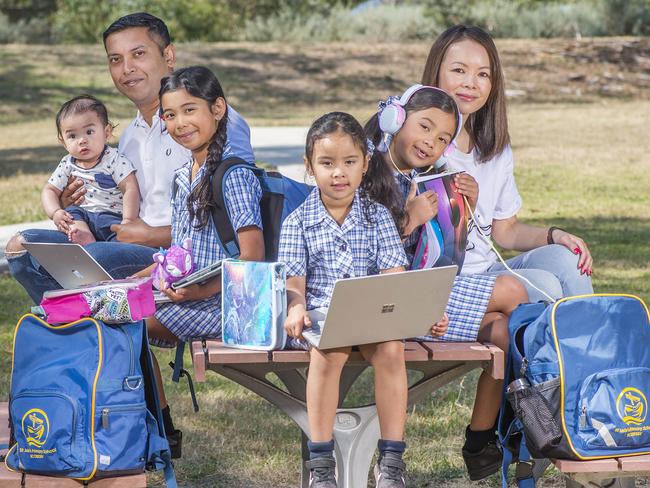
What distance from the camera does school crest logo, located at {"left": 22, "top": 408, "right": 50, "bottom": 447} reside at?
3424mm

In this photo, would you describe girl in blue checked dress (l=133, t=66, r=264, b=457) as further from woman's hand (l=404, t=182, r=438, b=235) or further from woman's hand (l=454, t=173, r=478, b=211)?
woman's hand (l=454, t=173, r=478, b=211)

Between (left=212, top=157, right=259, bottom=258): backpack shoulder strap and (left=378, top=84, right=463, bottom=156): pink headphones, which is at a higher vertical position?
(left=378, top=84, right=463, bottom=156): pink headphones

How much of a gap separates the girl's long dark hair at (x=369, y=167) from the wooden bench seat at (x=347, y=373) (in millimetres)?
470

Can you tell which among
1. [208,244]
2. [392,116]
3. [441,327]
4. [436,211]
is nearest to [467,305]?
[441,327]

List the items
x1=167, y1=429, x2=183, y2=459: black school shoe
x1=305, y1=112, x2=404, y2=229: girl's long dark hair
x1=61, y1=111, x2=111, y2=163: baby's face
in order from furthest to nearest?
x1=61, y1=111, x2=111, y2=163: baby's face
x1=167, y1=429, x2=183, y2=459: black school shoe
x1=305, y1=112, x2=404, y2=229: girl's long dark hair

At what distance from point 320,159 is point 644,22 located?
93.2 feet

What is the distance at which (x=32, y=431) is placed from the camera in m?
3.44

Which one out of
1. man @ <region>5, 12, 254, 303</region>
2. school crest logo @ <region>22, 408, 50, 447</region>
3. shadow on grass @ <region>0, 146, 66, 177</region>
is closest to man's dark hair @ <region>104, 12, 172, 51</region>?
man @ <region>5, 12, 254, 303</region>

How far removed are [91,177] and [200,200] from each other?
96 centimetres

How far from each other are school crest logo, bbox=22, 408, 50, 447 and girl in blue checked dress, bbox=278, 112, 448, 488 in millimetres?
778

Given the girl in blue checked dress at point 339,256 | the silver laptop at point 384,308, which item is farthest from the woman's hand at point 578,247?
the silver laptop at point 384,308

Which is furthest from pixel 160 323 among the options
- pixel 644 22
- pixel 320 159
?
pixel 644 22

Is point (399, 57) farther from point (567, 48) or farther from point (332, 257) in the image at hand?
→ point (332, 257)

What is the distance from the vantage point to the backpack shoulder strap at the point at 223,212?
4016 millimetres
